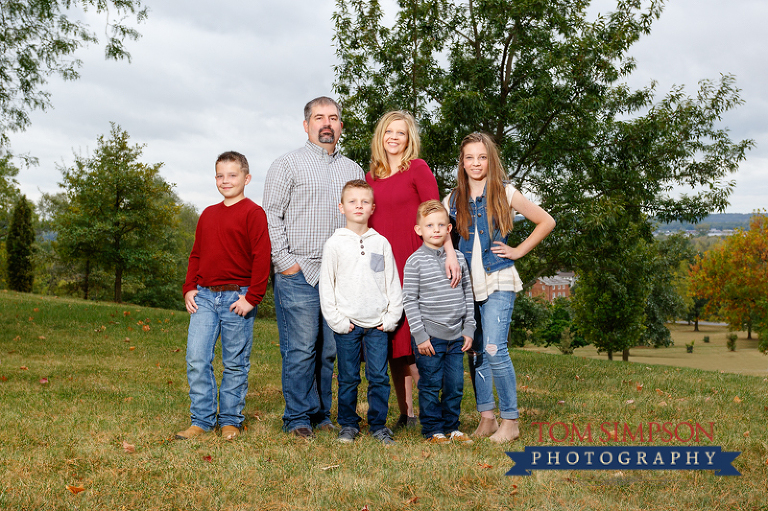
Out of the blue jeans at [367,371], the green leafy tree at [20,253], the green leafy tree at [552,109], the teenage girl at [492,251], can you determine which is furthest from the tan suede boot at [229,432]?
the green leafy tree at [20,253]

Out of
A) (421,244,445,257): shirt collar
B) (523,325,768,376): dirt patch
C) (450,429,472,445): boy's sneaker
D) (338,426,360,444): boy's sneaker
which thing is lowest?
(523,325,768,376): dirt patch

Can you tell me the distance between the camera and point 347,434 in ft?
14.7

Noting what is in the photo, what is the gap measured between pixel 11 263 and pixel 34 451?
35.2 meters

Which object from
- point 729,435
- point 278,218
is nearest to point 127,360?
point 278,218

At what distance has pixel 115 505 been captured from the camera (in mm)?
3262

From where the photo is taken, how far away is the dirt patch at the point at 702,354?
102 feet

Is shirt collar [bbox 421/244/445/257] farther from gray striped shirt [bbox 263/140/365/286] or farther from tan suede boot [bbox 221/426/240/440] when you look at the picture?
tan suede boot [bbox 221/426/240/440]

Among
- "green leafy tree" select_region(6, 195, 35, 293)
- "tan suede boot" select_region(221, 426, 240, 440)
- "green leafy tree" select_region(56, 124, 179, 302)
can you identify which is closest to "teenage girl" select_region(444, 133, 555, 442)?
"tan suede boot" select_region(221, 426, 240, 440)

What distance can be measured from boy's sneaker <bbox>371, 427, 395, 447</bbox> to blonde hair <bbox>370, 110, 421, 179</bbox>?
197cm

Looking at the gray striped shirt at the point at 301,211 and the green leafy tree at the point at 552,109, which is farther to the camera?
the green leafy tree at the point at 552,109

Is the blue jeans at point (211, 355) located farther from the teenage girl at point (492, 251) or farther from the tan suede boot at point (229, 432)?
the teenage girl at point (492, 251)

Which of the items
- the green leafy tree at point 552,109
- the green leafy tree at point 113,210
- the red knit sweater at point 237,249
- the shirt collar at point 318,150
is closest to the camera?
the red knit sweater at point 237,249

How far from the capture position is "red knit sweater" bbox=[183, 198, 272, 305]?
14.8 ft

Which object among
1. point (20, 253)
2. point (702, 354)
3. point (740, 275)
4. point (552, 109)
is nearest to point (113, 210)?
point (20, 253)
